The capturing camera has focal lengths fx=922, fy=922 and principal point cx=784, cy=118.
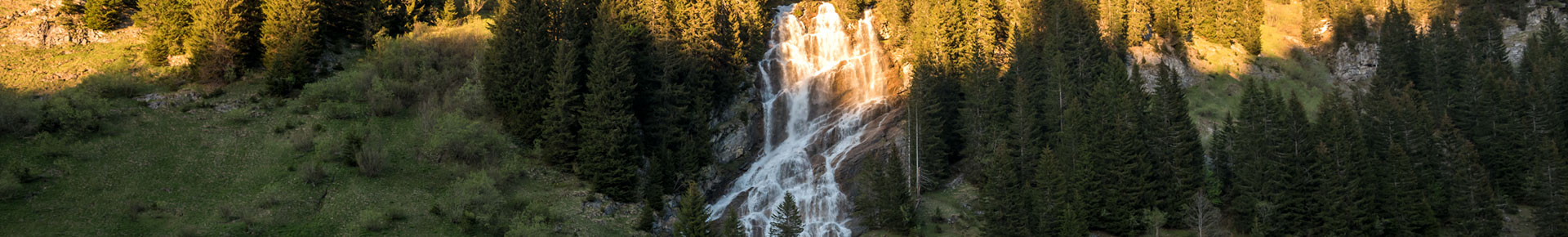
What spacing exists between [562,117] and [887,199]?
22974 millimetres

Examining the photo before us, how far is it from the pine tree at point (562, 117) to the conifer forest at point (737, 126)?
254mm

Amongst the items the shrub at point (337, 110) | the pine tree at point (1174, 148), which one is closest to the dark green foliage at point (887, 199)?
the pine tree at point (1174, 148)

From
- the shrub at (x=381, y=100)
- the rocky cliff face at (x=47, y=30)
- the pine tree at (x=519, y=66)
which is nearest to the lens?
the pine tree at (x=519, y=66)

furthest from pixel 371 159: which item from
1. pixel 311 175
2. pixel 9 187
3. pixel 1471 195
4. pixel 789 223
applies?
pixel 1471 195

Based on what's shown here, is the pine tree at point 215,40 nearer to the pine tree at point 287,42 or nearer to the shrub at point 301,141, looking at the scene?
the pine tree at point 287,42

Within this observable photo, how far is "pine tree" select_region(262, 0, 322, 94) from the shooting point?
67.6 meters

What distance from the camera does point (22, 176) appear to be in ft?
160

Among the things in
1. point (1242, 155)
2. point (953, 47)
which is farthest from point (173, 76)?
point (1242, 155)

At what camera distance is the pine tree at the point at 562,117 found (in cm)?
6366

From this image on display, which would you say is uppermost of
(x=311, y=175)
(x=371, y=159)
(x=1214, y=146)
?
(x=1214, y=146)

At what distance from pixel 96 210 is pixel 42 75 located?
23.9 metres

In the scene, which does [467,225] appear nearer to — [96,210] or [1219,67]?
[96,210]

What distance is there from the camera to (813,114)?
75.9 meters

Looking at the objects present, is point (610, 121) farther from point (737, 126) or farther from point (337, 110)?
point (337, 110)
